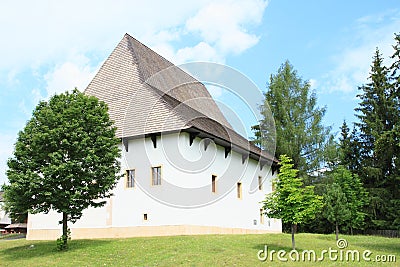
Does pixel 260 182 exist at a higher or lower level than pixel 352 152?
lower

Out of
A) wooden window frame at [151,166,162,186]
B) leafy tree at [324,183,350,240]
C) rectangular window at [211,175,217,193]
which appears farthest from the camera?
rectangular window at [211,175,217,193]

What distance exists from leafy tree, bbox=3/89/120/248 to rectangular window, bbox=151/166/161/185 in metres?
3.73

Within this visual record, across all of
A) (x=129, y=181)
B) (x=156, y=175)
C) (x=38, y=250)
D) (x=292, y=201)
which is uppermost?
(x=156, y=175)

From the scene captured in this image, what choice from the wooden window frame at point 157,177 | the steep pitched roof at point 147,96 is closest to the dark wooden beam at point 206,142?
the steep pitched roof at point 147,96

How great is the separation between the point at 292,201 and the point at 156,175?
26.7ft

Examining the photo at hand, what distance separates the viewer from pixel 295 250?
51.8ft

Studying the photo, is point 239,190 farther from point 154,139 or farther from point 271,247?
point 271,247

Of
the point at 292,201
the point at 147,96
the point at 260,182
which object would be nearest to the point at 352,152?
the point at 260,182

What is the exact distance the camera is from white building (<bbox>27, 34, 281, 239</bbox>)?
70.7 feet

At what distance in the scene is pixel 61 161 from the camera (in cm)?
1744

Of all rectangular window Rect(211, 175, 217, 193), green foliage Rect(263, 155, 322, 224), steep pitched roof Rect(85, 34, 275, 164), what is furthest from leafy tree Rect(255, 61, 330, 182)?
green foliage Rect(263, 155, 322, 224)

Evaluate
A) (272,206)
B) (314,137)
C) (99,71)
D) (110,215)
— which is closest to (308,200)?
(272,206)

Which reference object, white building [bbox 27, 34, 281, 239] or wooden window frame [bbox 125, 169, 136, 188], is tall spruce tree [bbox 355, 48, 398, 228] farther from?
wooden window frame [bbox 125, 169, 136, 188]

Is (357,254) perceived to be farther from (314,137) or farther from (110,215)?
(314,137)
